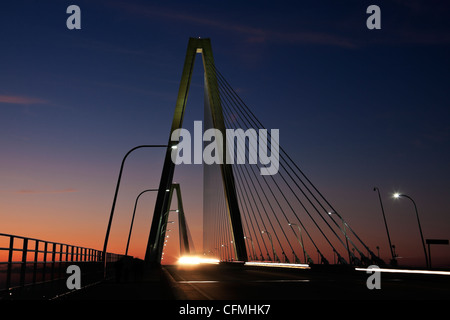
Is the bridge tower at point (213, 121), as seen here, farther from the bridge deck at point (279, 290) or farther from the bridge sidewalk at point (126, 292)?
the bridge sidewalk at point (126, 292)

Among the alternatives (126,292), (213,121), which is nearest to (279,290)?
(126,292)

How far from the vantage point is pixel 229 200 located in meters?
40.3

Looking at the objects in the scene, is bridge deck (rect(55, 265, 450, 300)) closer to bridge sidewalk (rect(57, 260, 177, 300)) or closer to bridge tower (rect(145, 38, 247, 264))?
bridge sidewalk (rect(57, 260, 177, 300))

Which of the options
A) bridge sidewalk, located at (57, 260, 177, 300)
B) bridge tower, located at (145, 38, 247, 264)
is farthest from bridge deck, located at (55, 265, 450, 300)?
bridge tower, located at (145, 38, 247, 264)

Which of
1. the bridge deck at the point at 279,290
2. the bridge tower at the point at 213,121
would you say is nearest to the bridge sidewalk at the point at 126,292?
the bridge deck at the point at 279,290

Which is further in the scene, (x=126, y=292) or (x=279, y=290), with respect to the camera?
(x=126, y=292)

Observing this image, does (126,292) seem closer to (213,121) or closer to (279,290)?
(279,290)

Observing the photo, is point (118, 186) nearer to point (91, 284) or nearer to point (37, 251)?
point (91, 284)

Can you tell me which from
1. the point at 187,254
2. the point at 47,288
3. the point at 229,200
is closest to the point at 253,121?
the point at 229,200

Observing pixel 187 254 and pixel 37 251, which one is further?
pixel 187 254

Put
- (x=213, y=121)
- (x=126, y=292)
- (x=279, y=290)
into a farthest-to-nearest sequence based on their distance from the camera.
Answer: (x=213, y=121), (x=126, y=292), (x=279, y=290)

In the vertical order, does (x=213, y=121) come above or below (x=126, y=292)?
above
